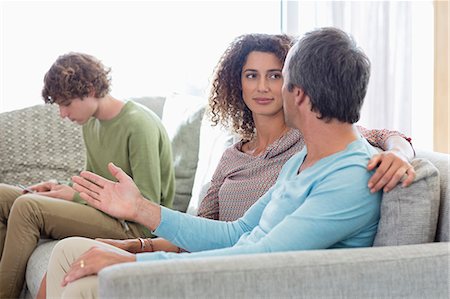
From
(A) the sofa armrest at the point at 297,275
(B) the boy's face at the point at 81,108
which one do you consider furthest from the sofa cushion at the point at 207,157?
(A) the sofa armrest at the point at 297,275

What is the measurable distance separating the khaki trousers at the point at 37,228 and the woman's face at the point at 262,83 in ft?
2.47

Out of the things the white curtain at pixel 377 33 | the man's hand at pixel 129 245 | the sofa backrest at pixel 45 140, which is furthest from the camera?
the white curtain at pixel 377 33

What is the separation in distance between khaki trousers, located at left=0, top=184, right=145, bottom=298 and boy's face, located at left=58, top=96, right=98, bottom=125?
1.29 feet

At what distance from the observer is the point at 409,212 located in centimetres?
190

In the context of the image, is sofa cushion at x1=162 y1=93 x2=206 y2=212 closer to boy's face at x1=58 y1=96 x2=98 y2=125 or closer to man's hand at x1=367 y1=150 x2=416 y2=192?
boy's face at x1=58 y1=96 x2=98 y2=125

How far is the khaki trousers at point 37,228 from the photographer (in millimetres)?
3131

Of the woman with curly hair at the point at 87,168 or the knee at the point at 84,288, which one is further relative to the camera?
the woman with curly hair at the point at 87,168

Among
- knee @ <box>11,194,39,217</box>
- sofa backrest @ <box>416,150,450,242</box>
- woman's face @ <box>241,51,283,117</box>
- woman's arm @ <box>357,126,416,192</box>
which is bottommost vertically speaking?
knee @ <box>11,194,39,217</box>

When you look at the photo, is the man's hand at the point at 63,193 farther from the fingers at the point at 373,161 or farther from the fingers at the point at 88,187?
the fingers at the point at 373,161

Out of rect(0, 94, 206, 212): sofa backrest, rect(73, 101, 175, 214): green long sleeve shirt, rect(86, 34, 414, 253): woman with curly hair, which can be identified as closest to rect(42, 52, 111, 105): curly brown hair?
rect(73, 101, 175, 214): green long sleeve shirt

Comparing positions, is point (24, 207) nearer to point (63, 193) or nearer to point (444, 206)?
point (63, 193)

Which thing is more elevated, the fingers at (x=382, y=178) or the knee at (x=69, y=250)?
the fingers at (x=382, y=178)

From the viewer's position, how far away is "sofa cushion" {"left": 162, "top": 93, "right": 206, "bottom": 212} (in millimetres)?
3766

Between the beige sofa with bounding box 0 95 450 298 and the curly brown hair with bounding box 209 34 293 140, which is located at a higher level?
the curly brown hair with bounding box 209 34 293 140
